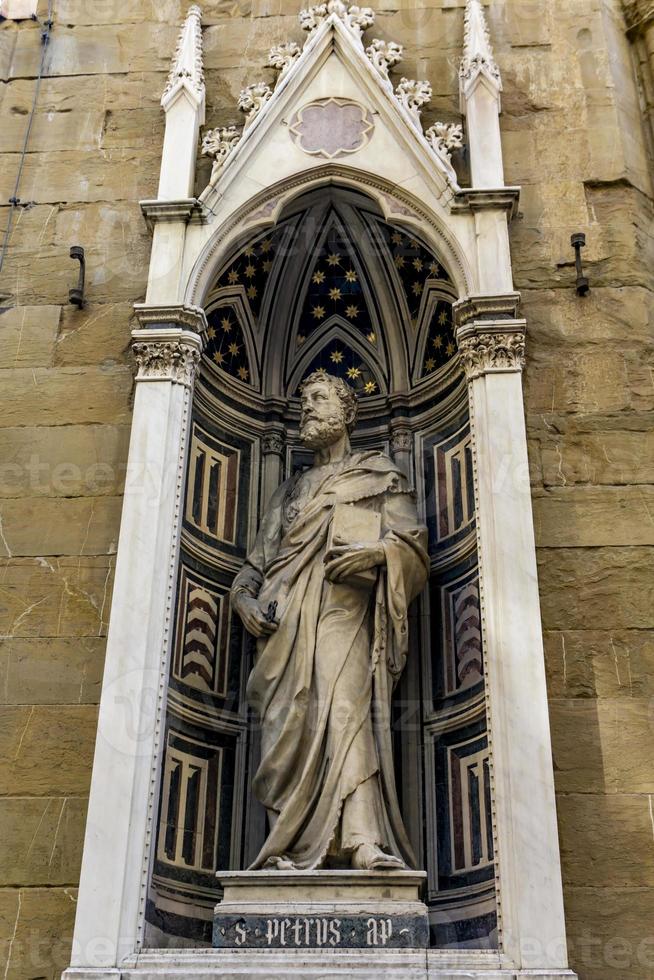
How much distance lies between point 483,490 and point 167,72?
4078 millimetres

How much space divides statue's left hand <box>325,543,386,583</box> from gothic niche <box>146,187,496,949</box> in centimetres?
58

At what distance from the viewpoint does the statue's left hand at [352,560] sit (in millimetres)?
6711

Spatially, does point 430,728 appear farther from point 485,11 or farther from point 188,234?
point 485,11

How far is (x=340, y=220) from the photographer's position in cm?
818

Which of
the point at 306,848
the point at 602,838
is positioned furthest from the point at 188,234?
the point at 602,838

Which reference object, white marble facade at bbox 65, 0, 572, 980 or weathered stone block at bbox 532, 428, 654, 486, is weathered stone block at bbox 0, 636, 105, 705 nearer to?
white marble facade at bbox 65, 0, 572, 980

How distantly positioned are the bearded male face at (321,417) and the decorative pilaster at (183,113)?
4.89 ft

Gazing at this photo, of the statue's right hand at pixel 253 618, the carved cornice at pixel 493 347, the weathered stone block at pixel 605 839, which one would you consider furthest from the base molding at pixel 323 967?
the carved cornice at pixel 493 347

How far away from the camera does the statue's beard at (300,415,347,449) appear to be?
748 centimetres

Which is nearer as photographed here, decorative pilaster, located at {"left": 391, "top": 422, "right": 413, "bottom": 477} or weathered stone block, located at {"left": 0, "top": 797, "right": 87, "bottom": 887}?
weathered stone block, located at {"left": 0, "top": 797, "right": 87, "bottom": 887}

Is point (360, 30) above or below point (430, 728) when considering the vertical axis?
above

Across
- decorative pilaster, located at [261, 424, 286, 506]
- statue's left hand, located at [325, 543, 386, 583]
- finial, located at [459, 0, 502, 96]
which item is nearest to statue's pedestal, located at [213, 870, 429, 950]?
statue's left hand, located at [325, 543, 386, 583]

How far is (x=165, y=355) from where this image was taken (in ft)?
23.6

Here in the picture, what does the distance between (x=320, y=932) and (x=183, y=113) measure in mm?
5144
